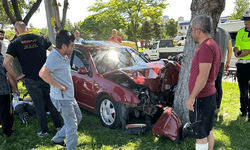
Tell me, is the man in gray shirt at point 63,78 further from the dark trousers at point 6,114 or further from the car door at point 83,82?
the dark trousers at point 6,114

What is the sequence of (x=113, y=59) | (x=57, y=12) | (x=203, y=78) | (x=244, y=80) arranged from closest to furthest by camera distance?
(x=203, y=78) < (x=244, y=80) < (x=113, y=59) < (x=57, y=12)

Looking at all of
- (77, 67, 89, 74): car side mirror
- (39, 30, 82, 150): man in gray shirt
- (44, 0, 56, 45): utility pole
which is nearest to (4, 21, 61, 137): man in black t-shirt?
(77, 67, 89, 74): car side mirror

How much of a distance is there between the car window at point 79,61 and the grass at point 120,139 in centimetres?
124

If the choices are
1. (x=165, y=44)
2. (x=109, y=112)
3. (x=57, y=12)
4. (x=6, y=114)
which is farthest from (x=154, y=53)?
(x=6, y=114)

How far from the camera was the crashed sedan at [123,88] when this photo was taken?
3362 millimetres

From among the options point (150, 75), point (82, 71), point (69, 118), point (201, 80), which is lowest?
point (69, 118)

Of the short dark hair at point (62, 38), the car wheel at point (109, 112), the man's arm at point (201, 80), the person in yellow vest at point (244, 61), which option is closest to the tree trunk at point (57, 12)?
the car wheel at point (109, 112)

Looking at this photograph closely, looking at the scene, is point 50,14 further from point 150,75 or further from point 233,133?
point 233,133

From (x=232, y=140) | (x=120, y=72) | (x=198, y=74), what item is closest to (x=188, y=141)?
(x=232, y=140)

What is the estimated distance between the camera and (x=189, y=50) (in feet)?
10.9

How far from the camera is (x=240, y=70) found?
4.04 metres

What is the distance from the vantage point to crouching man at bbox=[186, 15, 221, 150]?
2.01 metres

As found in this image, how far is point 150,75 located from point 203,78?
5.49ft

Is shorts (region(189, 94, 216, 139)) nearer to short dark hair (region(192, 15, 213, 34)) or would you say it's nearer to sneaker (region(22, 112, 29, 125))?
short dark hair (region(192, 15, 213, 34))
